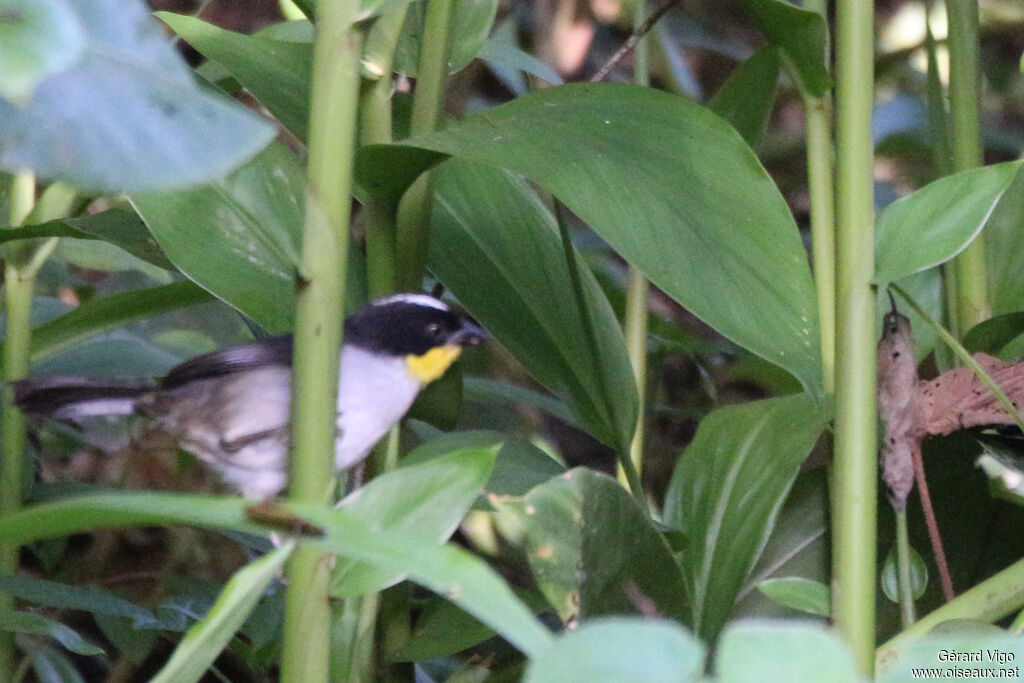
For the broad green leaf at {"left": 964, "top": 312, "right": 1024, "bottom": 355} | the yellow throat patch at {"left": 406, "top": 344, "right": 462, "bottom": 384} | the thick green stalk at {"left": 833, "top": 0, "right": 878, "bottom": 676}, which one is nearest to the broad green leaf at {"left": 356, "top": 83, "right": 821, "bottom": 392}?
the thick green stalk at {"left": 833, "top": 0, "right": 878, "bottom": 676}

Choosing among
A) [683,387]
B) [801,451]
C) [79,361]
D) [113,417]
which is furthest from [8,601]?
[683,387]

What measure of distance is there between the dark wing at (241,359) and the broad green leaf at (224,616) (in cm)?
63

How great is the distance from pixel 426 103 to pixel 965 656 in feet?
2.06

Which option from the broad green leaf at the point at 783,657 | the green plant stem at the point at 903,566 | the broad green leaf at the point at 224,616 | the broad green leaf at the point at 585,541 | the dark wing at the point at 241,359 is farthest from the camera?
the dark wing at the point at 241,359

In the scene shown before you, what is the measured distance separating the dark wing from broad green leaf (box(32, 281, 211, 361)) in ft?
0.23

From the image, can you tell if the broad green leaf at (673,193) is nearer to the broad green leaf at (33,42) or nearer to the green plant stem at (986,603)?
the green plant stem at (986,603)

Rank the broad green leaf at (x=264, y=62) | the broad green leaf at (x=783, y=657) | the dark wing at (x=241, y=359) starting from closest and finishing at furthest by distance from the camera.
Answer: the broad green leaf at (x=783, y=657) < the broad green leaf at (x=264, y=62) < the dark wing at (x=241, y=359)

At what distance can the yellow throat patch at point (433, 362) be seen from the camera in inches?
45.8

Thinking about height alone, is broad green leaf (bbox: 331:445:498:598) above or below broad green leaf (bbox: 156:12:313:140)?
below

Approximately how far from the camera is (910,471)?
80 centimetres

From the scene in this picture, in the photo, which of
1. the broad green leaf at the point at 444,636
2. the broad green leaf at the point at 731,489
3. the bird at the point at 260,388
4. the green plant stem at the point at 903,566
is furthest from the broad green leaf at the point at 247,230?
the green plant stem at the point at 903,566

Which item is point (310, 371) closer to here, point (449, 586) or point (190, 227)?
point (449, 586)

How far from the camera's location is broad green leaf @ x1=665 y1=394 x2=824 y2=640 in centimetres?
85

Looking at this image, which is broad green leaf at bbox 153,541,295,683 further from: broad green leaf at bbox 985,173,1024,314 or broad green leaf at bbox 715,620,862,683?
broad green leaf at bbox 985,173,1024,314
